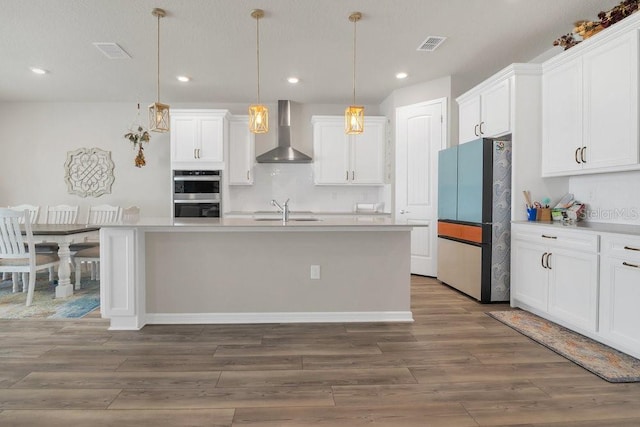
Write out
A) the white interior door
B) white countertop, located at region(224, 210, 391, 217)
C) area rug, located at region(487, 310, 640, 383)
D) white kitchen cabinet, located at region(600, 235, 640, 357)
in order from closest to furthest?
1. area rug, located at region(487, 310, 640, 383)
2. white kitchen cabinet, located at region(600, 235, 640, 357)
3. the white interior door
4. white countertop, located at region(224, 210, 391, 217)

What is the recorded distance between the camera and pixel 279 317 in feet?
10.6

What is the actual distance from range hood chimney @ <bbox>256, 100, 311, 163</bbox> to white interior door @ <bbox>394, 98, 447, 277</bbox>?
1.47 metres

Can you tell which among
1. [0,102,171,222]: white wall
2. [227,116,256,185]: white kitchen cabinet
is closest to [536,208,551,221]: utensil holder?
[227,116,256,185]: white kitchen cabinet

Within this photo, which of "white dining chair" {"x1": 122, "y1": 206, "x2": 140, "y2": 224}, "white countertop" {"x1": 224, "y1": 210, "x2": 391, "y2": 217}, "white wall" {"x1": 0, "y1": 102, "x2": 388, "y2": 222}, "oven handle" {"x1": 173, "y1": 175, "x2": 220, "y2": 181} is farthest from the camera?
"white wall" {"x1": 0, "y1": 102, "x2": 388, "y2": 222}

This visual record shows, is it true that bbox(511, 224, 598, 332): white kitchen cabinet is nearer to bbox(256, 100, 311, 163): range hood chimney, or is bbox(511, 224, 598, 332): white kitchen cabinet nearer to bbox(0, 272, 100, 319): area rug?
bbox(256, 100, 311, 163): range hood chimney

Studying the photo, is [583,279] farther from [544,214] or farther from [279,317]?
[279,317]

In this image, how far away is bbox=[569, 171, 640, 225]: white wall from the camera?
3.03 metres

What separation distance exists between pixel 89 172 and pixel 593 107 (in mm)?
6797

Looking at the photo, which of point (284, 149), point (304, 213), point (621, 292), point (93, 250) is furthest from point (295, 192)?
point (621, 292)

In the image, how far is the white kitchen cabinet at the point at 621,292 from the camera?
7.76 ft

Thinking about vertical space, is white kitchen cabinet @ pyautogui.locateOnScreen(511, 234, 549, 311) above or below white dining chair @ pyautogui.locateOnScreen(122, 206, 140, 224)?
below

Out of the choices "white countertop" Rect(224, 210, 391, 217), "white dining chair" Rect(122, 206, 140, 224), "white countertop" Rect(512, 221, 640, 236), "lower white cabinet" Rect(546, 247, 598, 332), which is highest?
"white dining chair" Rect(122, 206, 140, 224)

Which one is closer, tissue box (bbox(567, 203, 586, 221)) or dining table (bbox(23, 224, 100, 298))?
tissue box (bbox(567, 203, 586, 221))

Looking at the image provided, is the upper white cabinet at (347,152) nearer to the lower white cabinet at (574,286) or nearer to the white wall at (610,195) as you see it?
the white wall at (610,195)
